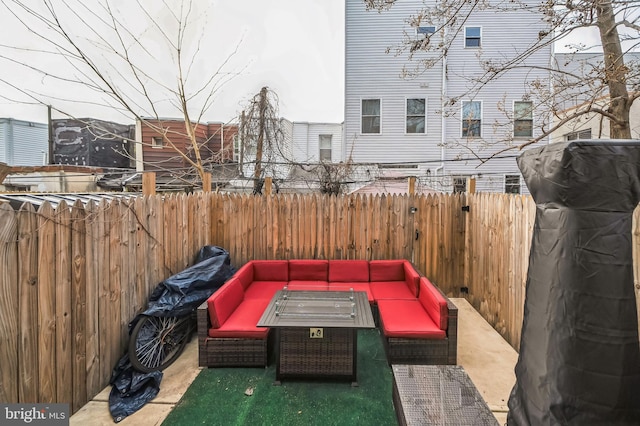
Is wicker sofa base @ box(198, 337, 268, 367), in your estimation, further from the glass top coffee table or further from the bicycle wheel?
the bicycle wheel

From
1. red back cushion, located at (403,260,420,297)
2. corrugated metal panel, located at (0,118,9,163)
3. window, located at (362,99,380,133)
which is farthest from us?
corrugated metal panel, located at (0,118,9,163)

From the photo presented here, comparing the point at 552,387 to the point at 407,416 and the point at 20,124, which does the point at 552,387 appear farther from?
the point at 20,124

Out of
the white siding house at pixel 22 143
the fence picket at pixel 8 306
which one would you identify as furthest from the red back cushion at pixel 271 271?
the white siding house at pixel 22 143

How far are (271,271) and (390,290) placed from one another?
1798 millimetres

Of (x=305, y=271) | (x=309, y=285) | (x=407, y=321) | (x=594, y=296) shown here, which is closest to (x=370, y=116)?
(x=305, y=271)

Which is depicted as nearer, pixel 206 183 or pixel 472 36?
pixel 206 183

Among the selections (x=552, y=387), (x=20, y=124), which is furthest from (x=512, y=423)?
(x=20, y=124)

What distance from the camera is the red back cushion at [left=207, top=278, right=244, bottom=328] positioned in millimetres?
3080

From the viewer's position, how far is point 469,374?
3.02 metres

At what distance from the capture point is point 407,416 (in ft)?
6.37

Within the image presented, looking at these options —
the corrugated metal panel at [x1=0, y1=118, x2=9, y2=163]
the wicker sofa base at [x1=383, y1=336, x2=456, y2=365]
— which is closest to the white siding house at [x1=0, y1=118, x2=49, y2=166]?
the corrugated metal panel at [x1=0, y1=118, x2=9, y2=163]

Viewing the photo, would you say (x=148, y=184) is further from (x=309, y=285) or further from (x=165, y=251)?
(x=309, y=285)

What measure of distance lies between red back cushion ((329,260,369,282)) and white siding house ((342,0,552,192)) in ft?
15.7

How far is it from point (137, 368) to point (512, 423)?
3006mm
